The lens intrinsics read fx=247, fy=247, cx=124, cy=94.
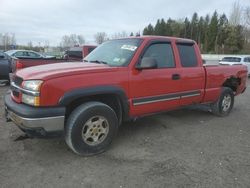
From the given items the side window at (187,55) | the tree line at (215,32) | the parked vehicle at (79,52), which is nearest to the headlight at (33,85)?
the side window at (187,55)

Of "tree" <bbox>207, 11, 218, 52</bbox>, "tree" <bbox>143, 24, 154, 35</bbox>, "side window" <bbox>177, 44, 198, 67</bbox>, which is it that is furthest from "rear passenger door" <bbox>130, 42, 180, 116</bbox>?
"tree" <bbox>143, 24, 154, 35</bbox>

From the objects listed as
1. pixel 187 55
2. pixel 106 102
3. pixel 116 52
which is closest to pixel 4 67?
pixel 116 52

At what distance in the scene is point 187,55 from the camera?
514cm

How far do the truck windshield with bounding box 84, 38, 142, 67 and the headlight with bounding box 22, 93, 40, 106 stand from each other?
1.46 metres

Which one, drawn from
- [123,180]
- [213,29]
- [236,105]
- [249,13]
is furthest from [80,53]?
[213,29]

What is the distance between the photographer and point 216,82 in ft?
18.9

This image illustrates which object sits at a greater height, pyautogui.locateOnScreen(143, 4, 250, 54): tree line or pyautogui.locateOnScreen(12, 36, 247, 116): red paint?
pyautogui.locateOnScreen(143, 4, 250, 54): tree line

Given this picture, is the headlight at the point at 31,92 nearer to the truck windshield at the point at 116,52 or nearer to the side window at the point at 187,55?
the truck windshield at the point at 116,52

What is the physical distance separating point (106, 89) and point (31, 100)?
1063 millimetres

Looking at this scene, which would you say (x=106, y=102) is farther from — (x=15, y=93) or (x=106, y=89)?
(x=15, y=93)

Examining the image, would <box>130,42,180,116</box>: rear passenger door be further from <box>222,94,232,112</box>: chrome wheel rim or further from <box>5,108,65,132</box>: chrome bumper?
<box>222,94,232,112</box>: chrome wheel rim

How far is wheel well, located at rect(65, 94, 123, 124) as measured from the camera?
373 centimetres

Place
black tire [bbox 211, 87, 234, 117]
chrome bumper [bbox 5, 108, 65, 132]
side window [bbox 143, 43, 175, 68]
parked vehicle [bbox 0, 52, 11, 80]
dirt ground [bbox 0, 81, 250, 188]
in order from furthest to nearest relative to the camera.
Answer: parked vehicle [bbox 0, 52, 11, 80] → black tire [bbox 211, 87, 234, 117] → side window [bbox 143, 43, 175, 68] → chrome bumper [bbox 5, 108, 65, 132] → dirt ground [bbox 0, 81, 250, 188]

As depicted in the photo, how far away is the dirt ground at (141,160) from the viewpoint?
10.2ft
